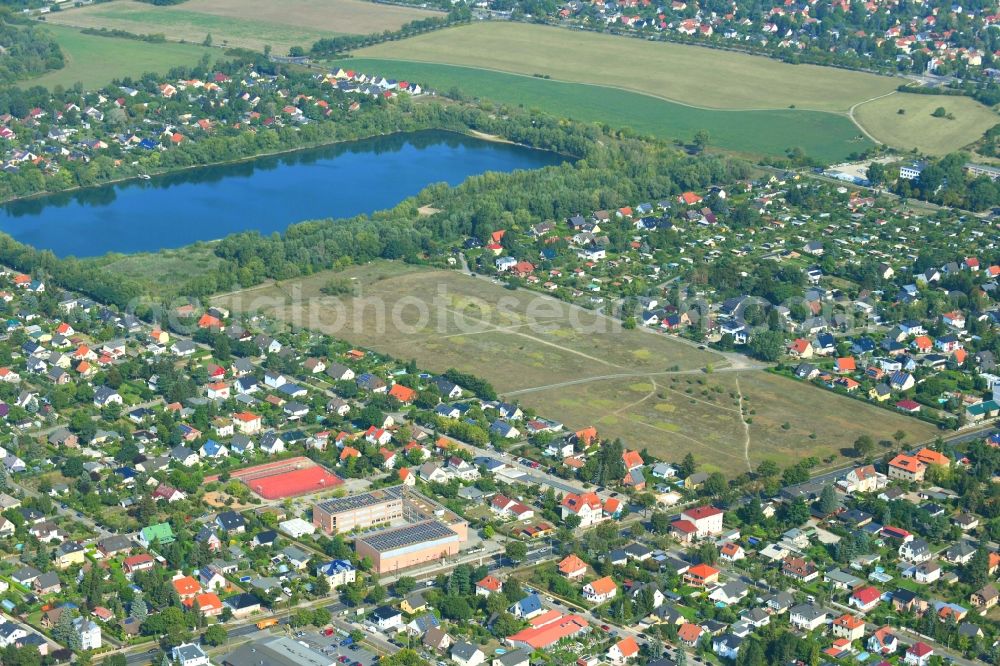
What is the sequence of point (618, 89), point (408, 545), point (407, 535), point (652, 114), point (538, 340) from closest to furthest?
point (408, 545) → point (407, 535) → point (538, 340) → point (652, 114) → point (618, 89)

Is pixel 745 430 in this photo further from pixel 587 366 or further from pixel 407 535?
pixel 407 535

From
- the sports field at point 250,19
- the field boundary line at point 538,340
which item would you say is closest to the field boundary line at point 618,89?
the sports field at point 250,19

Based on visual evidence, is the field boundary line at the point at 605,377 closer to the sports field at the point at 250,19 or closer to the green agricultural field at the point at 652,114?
the green agricultural field at the point at 652,114

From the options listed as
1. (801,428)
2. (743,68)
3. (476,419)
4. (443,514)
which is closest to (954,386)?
(801,428)

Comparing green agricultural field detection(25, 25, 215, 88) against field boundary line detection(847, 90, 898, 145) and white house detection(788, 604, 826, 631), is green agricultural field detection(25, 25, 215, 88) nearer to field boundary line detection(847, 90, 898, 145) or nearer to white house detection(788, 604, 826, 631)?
field boundary line detection(847, 90, 898, 145)

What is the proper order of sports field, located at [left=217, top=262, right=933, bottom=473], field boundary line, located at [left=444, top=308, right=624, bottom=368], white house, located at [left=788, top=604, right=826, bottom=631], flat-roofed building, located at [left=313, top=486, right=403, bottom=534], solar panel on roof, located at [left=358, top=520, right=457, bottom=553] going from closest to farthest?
white house, located at [left=788, top=604, right=826, bottom=631] → solar panel on roof, located at [left=358, top=520, right=457, bottom=553] → flat-roofed building, located at [left=313, top=486, right=403, bottom=534] → sports field, located at [left=217, top=262, right=933, bottom=473] → field boundary line, located at [left=444, top=308, right=624, bottom=368]

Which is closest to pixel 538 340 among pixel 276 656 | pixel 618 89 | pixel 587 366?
pixel 587 366

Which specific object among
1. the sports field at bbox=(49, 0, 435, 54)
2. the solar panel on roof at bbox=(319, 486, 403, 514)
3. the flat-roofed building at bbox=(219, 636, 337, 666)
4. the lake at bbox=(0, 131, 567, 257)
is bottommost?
the lake at bbox=(0, 131, 567, 257)

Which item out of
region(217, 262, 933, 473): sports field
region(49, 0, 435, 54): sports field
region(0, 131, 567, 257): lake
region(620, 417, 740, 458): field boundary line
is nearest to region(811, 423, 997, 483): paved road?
region(217, 262, 933, 473): sports field
